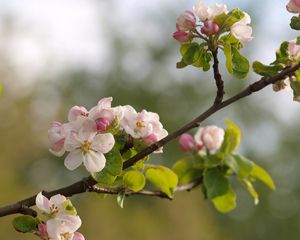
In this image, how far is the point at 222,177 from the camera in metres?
2.34

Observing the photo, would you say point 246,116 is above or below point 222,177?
below

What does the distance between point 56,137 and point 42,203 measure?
0.45 ft

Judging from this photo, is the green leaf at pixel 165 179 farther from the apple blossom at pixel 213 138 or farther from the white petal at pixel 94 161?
the white petal at pixel 94 161

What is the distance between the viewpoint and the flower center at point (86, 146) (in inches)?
60.4

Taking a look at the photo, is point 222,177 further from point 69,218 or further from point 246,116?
point 246,116

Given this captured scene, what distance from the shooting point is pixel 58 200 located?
1.52 meters

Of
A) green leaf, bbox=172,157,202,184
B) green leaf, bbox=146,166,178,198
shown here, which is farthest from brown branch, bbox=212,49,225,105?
green leaf, bbox=172,157,202,184

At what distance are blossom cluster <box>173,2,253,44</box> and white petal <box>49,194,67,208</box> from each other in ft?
1.45

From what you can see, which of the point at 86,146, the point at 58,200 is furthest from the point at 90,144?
the point at 58,200

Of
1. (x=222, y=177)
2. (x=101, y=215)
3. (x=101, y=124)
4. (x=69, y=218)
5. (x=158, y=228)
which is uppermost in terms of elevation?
(x=101, y=124)

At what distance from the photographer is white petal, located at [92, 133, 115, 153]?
5.07 feet

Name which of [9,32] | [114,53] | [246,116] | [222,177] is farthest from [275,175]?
[222,177]

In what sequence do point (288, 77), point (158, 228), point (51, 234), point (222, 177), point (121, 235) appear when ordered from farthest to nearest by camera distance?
point (158, 228), point (121, 235), point (222, 177), point (288, 77), point (51, 234)

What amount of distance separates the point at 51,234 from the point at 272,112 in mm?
22713
